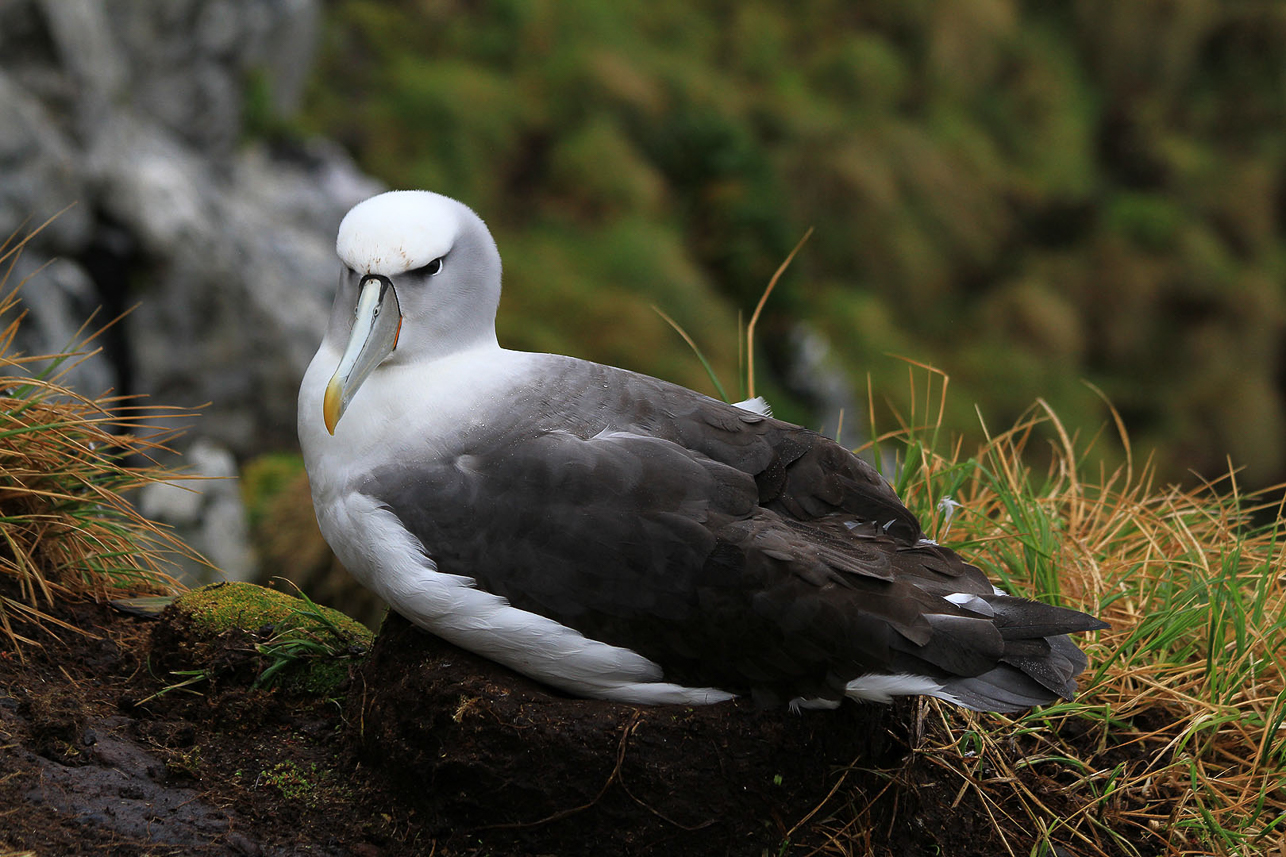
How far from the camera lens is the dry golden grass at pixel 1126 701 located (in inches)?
127

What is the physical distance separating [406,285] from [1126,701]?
2.48m

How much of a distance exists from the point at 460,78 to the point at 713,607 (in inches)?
318

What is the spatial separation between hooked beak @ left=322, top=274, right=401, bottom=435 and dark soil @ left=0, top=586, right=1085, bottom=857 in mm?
683

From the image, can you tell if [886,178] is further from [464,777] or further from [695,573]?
[464,777]


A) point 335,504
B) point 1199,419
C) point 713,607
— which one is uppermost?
point 335,504

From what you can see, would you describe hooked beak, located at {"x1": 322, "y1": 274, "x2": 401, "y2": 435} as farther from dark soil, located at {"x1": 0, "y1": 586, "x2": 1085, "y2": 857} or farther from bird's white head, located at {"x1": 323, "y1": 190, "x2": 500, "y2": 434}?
dark soil, located at {"x1": 0, "y1": 586, "x2": 1085, "y2": 857}

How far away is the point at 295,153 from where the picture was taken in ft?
29.8

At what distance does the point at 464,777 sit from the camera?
9.30 ft

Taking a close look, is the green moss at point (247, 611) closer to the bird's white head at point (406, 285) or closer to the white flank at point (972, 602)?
the bird's white head at point (406, 285)

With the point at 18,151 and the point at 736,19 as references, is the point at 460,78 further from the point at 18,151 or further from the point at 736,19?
the point at 18,151

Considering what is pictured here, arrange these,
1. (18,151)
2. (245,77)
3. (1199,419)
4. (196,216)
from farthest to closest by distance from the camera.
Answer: (1199,419)
(245,77)
(196,216)
(18,151)

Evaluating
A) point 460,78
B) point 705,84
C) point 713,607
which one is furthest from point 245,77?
point 713,607

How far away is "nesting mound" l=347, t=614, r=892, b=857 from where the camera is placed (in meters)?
2.78

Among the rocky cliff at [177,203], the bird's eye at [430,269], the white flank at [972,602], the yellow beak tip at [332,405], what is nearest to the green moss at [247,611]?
the yellow beak tip at [332,405]
